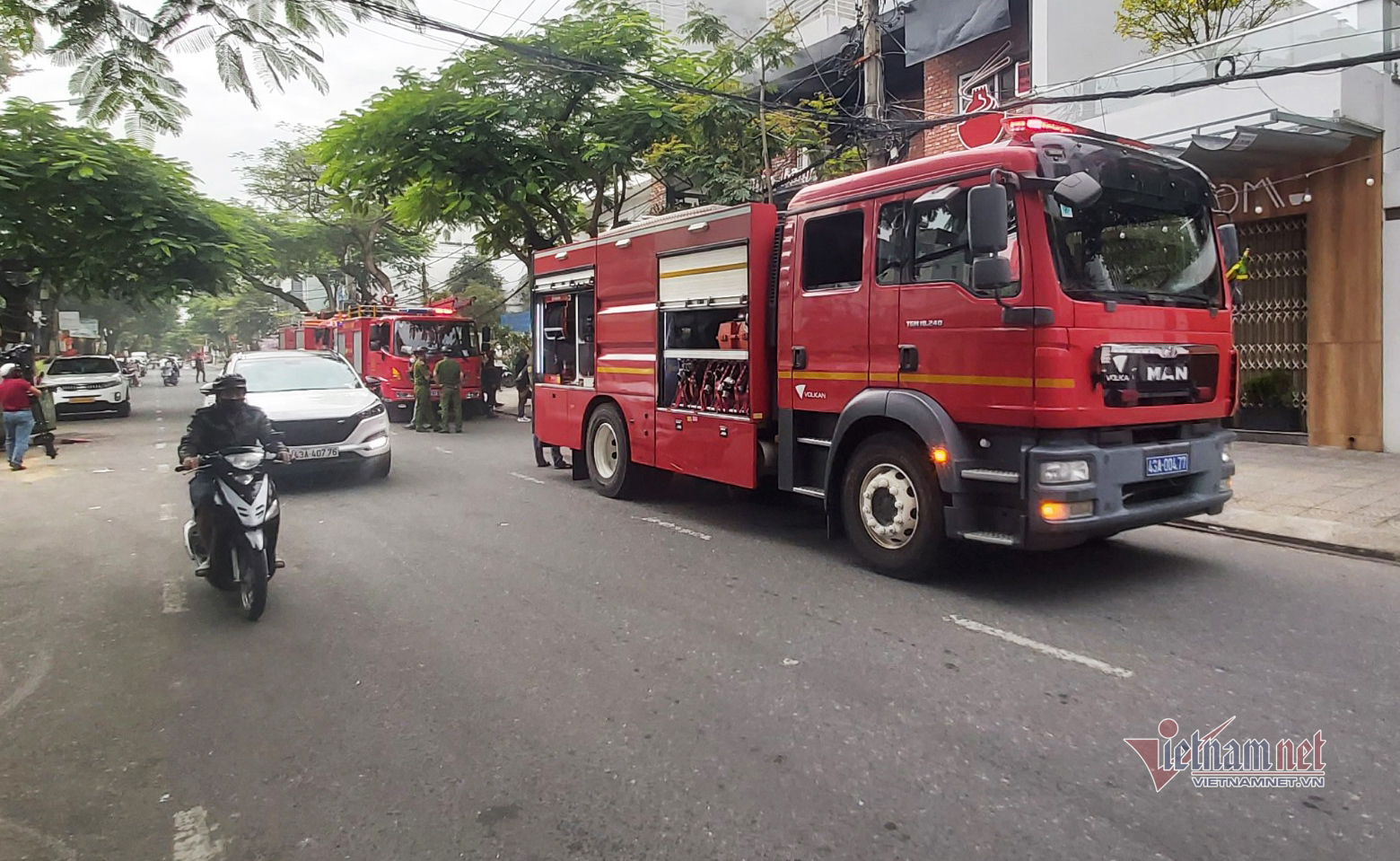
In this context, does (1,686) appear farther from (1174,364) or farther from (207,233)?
(207,233)

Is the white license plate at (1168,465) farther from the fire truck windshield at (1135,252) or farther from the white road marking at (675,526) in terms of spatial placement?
the white road marking at (675,526)

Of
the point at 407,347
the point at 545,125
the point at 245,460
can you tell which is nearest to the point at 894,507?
the point at 245,460

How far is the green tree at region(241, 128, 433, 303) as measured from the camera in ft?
107

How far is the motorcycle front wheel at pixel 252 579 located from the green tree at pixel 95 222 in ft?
34.4

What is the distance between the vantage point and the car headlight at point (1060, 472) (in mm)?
5477

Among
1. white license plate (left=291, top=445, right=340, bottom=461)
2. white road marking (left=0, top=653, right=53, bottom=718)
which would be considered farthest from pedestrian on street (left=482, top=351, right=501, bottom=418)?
white road marking (left=0, top=653, right=53, bottom=718)

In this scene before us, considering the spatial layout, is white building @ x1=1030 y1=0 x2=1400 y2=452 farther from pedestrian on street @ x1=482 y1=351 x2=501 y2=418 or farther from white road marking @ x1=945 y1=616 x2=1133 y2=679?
pedestrian on street @ x1=482 y1=351 x2=501 y2=418

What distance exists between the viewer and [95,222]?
1738cm

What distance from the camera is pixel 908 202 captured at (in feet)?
20.5

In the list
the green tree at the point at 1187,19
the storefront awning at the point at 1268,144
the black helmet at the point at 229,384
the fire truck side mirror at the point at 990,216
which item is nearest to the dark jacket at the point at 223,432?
the black helmet at the point at 229,384

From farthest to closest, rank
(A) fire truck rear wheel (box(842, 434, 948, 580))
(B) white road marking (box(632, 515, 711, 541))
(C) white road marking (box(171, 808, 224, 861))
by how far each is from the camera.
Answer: (B) white road marking (box(632, 515, 711, 541))
(A) fire truck rear wheel (box(842, 434, 948, 580))
(C) white road marking (box(171, 808, 224, 861))

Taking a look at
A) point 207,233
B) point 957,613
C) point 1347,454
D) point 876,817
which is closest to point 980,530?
point 957,613

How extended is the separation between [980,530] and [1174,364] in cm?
168

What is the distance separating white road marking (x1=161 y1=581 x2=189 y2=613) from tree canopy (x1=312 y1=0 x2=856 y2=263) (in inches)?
390
